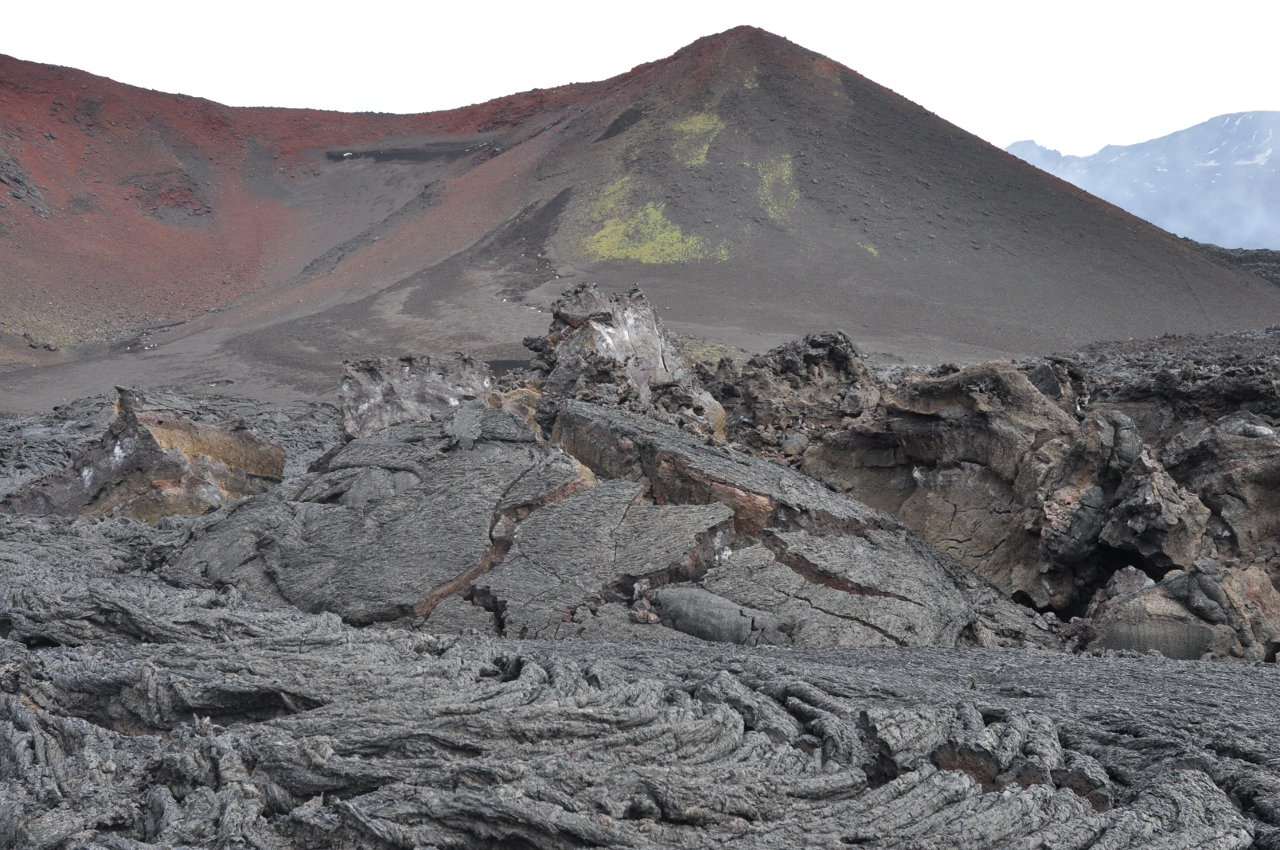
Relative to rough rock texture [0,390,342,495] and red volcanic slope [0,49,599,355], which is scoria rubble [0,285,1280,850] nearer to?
rough rock texture [0,390,342,495]

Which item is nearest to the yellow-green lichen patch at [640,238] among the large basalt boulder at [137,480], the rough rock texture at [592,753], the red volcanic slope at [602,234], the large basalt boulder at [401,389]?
the red volcanic slope at [602,234]

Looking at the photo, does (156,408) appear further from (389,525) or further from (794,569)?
Answer: (794,569)

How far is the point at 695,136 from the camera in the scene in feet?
156

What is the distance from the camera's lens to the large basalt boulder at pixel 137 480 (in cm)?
1180

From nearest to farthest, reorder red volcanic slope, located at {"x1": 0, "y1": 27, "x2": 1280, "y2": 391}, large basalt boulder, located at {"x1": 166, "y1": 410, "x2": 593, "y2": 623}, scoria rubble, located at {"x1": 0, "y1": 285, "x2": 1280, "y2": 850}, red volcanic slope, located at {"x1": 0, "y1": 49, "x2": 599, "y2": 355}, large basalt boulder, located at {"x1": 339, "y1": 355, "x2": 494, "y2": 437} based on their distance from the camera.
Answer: scoria rubble, located at {"x1": 0, "y1": 285, "x2": 1280, "y2": 850} < large basalt boulder, located at {"x1": 166, "y1": 410, "x2": 593, "y2": 623} < large basalt boulder, located at {"x1": 339, "y1": 355, "x2": 494, "y2": 437} < red volcanic slope, located at {"x1": 0, "y1": 27, "x2": 1280, "y2": 391} < red volcanic slope, located at {"x1": 0, "y1": 49, "x2": 599, "y2": 355}

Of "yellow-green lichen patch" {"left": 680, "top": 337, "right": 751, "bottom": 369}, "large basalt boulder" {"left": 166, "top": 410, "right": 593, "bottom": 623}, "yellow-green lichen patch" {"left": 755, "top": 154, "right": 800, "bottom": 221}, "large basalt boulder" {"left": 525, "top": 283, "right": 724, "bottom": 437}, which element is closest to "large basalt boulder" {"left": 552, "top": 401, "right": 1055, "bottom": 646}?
"large basalt boulder" {"left": 166, "top": 410, "right": 593, "bottom": 623}

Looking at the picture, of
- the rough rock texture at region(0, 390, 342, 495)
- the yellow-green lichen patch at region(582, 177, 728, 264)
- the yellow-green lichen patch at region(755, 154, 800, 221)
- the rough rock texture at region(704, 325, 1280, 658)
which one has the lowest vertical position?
the rough rock texture at region(0, 390, 342, 495)

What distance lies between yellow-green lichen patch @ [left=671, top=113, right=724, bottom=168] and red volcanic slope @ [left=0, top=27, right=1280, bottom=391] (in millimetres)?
171

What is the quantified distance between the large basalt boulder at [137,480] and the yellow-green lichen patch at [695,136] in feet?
118

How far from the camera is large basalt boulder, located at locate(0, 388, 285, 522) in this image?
38.7 ft

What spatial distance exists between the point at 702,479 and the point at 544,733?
4909mm

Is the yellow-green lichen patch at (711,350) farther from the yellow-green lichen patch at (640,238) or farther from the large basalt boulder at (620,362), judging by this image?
the yellow-green lichen patch at (640,238)

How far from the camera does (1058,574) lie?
965cm

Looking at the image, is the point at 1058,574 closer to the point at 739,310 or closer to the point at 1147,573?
the point at 1147,573
